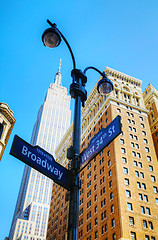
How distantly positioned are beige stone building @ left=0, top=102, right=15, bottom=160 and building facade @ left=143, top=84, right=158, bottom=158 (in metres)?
41.1

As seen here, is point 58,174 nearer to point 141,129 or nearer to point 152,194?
point 152,194

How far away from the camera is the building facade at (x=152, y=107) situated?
6806 centimetres

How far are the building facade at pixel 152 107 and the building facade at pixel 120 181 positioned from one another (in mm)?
7424

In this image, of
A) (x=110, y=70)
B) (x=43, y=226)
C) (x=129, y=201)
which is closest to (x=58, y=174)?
(x=129, y=201)

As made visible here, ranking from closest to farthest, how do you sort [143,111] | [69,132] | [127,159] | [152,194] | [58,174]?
[58,174]
[152,194]
[127,159]
[143,111]
[69,132]

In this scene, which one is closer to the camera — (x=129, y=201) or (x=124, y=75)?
(x=129, y=201)

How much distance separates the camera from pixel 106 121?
58125mm

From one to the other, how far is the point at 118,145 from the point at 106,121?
9.49m

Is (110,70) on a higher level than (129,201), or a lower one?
higher

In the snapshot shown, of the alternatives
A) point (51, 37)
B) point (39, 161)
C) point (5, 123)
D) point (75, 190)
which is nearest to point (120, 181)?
point (5, 123)

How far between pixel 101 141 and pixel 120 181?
127ft

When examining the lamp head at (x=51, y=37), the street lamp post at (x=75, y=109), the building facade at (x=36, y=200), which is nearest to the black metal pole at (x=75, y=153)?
the street lamp post at (x=75, y=109)

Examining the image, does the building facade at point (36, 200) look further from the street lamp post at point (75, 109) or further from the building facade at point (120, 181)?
the street lamp post at point (75, 109)

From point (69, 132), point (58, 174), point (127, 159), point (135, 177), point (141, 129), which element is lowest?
point (58, 174)
